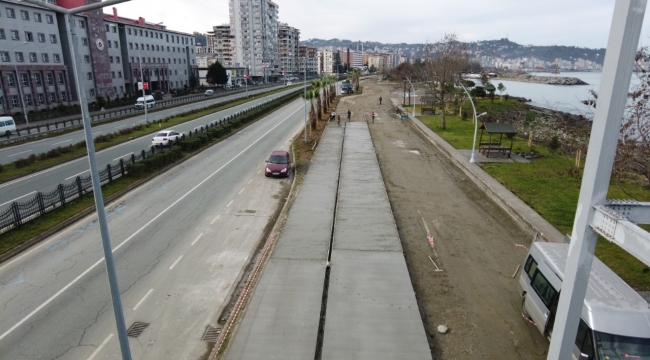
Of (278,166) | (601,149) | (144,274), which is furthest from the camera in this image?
(278,166)

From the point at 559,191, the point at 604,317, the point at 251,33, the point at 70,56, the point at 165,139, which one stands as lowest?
the point at 559,191

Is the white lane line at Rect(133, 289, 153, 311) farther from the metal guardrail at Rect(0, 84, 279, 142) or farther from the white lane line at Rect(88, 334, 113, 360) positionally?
the metal guardrail at Rect(0, 84, 279, 142)

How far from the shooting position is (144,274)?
1257 centimetres

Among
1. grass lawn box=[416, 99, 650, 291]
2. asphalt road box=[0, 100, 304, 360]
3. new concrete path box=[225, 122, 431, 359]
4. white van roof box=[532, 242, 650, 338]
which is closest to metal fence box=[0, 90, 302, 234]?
asphalt road box=[0, 100, 304, 360]

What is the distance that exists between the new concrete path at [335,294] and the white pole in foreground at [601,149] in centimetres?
419

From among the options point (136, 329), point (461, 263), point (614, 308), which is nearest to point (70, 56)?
point (136, 329)

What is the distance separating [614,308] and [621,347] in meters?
0.72

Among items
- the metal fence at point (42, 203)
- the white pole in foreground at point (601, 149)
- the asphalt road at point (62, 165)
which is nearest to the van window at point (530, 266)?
the white pole in foreground at point (601, 149)

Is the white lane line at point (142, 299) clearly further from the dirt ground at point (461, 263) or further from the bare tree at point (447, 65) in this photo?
the bare tree at point (447, 65)

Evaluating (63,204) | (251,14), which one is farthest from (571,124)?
(251,14)

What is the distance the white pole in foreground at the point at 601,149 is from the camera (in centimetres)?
407

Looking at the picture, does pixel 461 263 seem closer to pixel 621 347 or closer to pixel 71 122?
pixel 621 347

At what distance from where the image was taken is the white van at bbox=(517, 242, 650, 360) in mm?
7129

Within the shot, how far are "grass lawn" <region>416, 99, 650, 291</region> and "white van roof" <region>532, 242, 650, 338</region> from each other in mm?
4611
